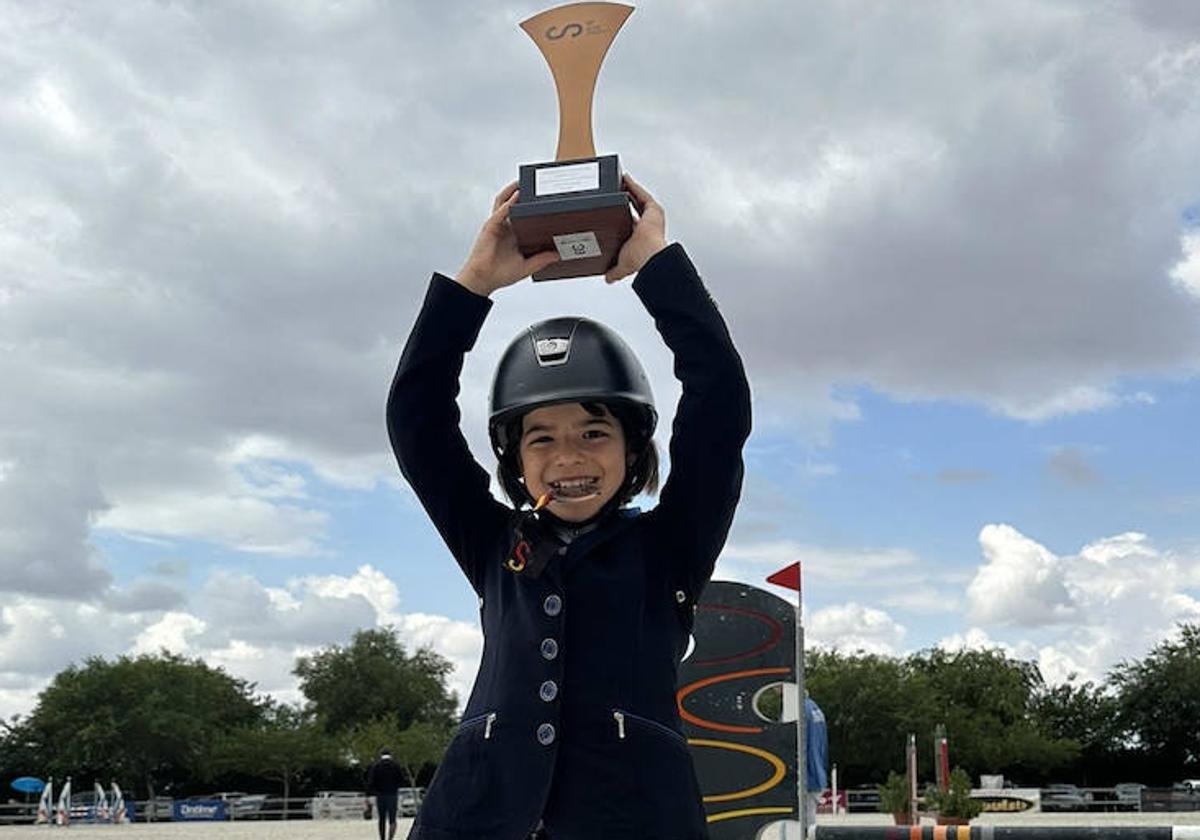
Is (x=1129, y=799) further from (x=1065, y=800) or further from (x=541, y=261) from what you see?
(x=541, y=261)

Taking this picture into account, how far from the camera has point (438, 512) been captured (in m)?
2.98

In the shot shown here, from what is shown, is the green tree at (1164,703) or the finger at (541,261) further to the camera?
the green tree at (1164,703)

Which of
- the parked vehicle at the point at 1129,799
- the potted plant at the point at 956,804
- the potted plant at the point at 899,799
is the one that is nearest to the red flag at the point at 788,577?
the potted plant at the point at 956,804

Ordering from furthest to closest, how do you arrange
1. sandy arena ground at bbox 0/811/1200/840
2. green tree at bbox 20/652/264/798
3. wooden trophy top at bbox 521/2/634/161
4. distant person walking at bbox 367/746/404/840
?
green tree at bbox 20/652/264/798 → sandy arena ground at bbox 0/811/1200/840 → distant person walking at bbox 367/746/404/840 → wooden trophy top at bbox 521/2/634/161

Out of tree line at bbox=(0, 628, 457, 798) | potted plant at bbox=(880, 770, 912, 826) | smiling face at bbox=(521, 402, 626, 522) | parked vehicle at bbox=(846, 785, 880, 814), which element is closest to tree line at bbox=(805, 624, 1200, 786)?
parked vehicle at bbox=(846, 785, 880, 814)

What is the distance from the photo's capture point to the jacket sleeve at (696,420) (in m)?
2.80

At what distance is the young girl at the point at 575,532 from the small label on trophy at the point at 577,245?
5 centimetres

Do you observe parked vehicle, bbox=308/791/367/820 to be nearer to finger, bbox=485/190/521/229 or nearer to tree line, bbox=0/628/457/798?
tree line, bbox=0/628/457/798

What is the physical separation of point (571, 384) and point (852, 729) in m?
57.4

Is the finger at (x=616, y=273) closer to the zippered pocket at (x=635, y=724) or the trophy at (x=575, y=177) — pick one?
the trophy at (x=575, y=177)

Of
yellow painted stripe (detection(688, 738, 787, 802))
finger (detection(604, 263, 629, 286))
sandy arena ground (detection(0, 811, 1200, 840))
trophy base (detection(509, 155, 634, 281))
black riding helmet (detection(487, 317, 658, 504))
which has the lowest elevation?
sandy arena ground (detection(0, 811, 1200, 840))

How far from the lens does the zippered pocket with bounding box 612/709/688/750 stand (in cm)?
257

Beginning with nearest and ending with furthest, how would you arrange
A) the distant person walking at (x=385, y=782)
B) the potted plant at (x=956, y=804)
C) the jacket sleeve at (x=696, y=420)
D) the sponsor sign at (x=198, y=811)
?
the jacket sleeve at (x=696, y=420)
the potted plant at (x=956, y=804)
the distant person walking at (x=385, y=782)
the sponsor sign at (x=198, y=811)

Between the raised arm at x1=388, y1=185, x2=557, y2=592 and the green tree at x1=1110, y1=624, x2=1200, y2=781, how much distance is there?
6203 cm
